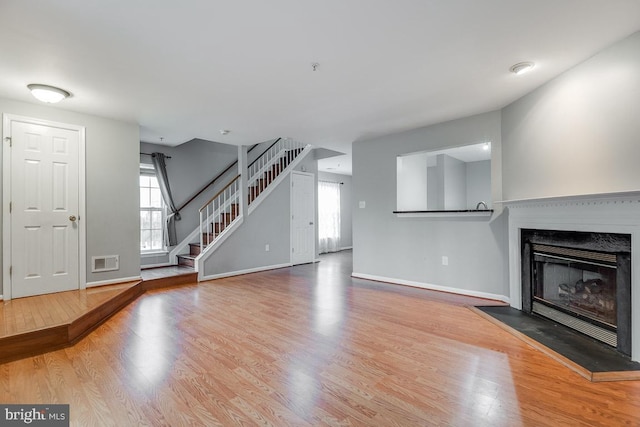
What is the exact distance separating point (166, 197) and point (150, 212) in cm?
45

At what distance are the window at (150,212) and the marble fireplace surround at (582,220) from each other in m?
5.88

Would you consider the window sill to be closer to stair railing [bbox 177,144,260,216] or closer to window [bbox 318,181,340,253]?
stair railing [bbox 177,144,260,216]

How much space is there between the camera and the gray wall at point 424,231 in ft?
12.8

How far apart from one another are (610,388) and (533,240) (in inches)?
63.8

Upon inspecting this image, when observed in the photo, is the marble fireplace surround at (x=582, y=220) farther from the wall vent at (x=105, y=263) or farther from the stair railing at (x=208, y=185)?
the stair railing at (x=208, y=185)

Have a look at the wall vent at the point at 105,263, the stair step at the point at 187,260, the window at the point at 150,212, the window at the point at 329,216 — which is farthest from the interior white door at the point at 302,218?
the wall vent at the point at 105,263

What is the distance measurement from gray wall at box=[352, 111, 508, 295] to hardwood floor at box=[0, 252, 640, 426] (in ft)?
2.86

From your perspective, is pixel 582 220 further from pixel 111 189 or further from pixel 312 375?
pixel 111 189

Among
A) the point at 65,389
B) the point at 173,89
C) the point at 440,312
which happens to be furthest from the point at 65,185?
the point at 440,312

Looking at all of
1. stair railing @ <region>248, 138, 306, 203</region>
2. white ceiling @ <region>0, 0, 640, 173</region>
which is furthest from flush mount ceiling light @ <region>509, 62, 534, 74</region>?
stair railing @ <region>248, 138, 306, 203</region>

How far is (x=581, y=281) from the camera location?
2.77 m

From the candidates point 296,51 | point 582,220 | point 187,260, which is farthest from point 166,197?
point 582,220

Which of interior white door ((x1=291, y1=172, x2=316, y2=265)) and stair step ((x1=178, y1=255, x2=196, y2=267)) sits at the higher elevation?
interior white door ((x1=291, y1=172, x2=316, y2=265))

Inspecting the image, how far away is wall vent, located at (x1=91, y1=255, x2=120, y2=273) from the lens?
4.02 meters
